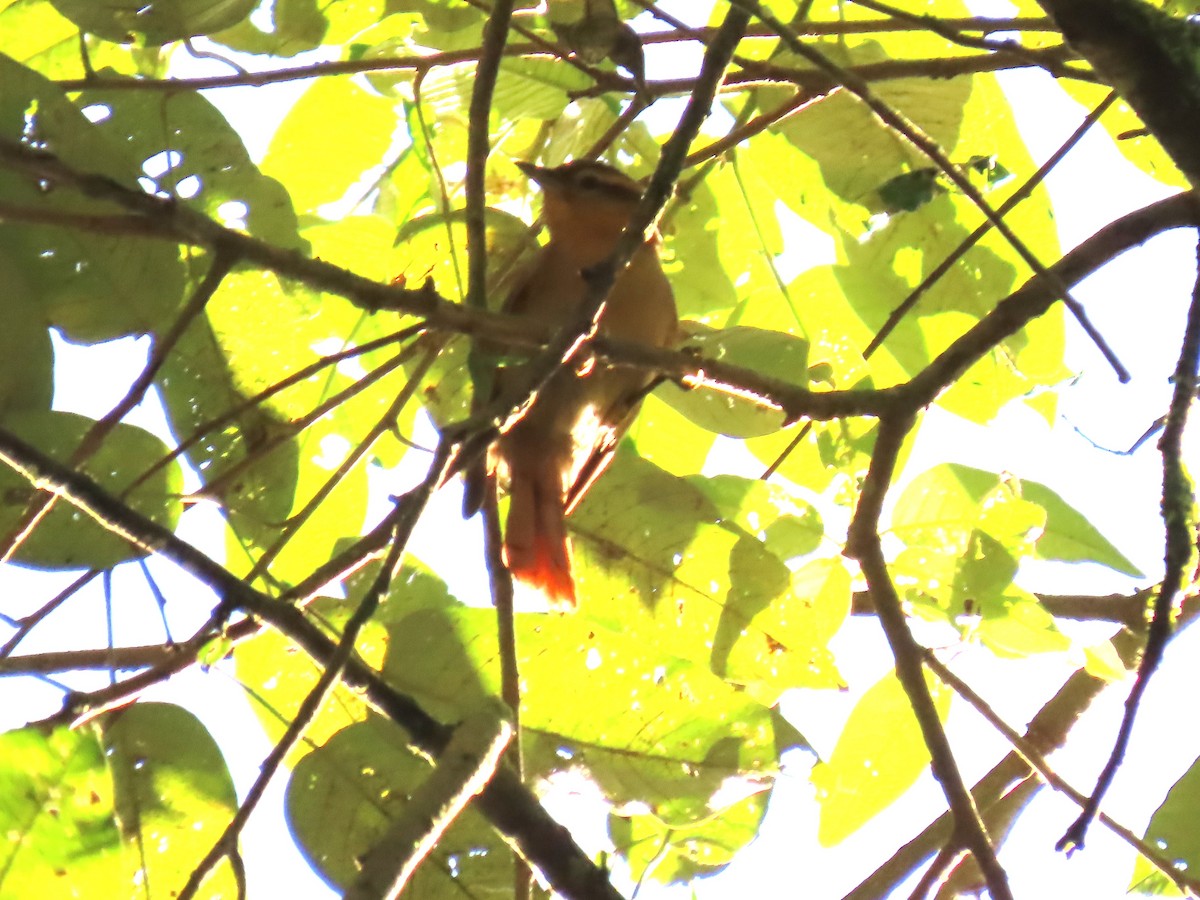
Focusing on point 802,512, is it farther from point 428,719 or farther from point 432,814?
point 432,814

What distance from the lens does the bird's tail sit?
2123 mm

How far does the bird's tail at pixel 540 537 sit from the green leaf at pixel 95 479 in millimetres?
655

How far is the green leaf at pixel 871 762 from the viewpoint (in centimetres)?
206

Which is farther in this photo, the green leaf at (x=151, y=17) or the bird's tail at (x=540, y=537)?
the bird's tail at (x=540, y=537)

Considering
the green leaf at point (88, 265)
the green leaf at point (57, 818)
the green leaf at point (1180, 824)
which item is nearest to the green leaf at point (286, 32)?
the green leaf at point (88, 265)

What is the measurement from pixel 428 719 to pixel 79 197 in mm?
887

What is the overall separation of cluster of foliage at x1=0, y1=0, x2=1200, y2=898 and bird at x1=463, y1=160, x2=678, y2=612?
0.45 feet

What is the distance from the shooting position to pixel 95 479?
4.56 feet

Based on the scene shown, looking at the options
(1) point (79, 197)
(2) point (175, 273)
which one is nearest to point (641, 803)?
(2) point (175, 273)

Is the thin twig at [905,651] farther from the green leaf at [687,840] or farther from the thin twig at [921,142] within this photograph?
the thin twig at [921,142]

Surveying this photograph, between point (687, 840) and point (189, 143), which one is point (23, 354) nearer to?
point (189, 143)

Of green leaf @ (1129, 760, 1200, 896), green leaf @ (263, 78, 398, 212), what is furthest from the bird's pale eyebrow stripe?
green leaf @ (1129, 760, 1200, 896)

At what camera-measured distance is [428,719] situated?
1.17 meters

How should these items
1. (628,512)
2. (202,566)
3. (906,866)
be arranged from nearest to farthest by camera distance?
(202,566)
(628,512)
(906,866)
